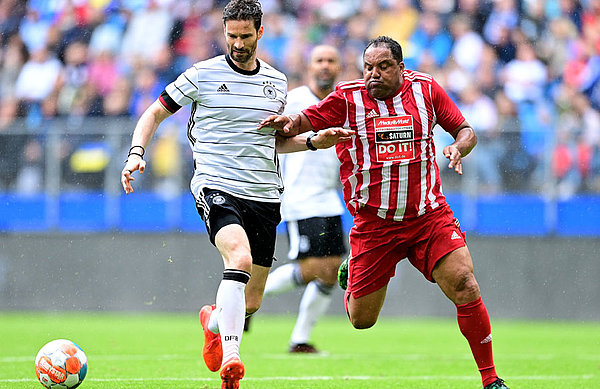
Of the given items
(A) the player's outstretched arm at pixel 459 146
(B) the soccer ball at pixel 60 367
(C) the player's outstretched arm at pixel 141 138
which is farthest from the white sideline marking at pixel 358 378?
(A) the player's outstretched arm at pixel 459 146

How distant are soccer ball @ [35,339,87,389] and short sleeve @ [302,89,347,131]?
6.95ft

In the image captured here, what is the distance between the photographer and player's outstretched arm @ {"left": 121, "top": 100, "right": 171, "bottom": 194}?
19.3 feet

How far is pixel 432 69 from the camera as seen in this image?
48.7 ft

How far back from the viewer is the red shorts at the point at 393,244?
605 cm

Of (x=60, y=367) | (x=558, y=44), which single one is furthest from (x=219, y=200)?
(x=558, y=44)

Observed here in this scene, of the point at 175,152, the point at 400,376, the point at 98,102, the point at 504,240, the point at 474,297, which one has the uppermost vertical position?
the point at 98,102

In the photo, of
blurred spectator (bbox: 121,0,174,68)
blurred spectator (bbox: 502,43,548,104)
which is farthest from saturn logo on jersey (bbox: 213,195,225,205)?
blurred spectator (bbox: 121,0,174,68)

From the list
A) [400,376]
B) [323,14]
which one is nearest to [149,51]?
[323,14]

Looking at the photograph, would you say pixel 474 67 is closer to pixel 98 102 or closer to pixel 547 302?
pixel 547 302

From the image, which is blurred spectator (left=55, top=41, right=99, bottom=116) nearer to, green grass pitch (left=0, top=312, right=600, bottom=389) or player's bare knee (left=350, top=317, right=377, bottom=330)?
green grass pitch (left=0, top=312, right=600, bottom=389)

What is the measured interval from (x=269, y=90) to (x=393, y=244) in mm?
1318

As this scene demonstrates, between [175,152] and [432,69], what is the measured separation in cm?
435

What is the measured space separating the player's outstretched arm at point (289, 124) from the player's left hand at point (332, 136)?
246mm

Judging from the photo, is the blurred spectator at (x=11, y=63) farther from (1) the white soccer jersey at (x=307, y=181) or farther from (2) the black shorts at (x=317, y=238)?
(2) the black shorts at (x=317, y=238)
